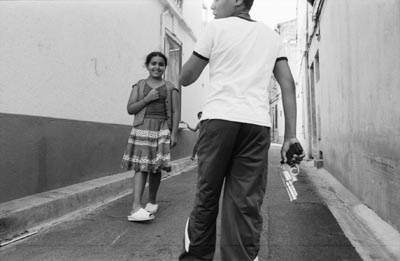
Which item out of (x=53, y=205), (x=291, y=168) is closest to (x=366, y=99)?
(x=291, y=168)

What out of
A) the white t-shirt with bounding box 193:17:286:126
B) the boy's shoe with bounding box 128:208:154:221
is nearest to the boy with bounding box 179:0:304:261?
the white t-shirt with bounding box 193:17:286:126

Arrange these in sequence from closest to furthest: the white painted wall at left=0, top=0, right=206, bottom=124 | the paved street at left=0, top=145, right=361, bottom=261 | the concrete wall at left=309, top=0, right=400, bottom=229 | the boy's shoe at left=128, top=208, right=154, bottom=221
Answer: the paved street at left=0, top=145, right=361, bottom=261
the concrete wall at left=309, top=0, right=400, bottom=229
the boy's shoe at left=128, top=208, right=154, bottom=221
the white painted wall at left=0, top=0, right=206, bottom=124

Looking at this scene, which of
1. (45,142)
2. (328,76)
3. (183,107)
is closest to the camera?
(45,142)

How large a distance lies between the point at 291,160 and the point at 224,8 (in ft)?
3.03

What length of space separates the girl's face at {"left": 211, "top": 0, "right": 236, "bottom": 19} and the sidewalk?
1.63 metres

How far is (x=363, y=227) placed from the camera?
124 inches

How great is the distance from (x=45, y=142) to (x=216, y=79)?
8.56ft

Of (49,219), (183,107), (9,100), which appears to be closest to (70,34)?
(9,100)

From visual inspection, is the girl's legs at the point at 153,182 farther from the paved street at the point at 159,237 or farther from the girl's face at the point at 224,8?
the girl's face at the point at 224,8

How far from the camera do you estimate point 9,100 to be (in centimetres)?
331

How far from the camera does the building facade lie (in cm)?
282

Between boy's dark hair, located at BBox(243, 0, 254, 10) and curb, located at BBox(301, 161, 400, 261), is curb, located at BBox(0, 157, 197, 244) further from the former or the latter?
curb, located at BBox(301, 161, 400, 261)

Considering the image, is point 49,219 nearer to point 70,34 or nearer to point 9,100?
point 9,100

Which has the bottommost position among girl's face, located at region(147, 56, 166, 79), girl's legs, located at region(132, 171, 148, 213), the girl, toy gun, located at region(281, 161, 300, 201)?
girl's legs, located at region(132, 171, 148, 213)
